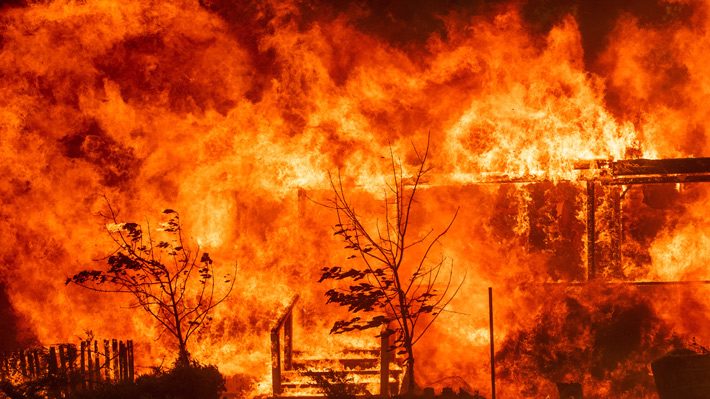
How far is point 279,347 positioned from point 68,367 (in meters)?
3.42

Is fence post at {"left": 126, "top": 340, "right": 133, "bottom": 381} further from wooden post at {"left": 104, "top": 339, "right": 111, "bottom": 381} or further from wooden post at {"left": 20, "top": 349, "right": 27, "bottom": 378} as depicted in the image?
wooden post at {"left": 20, "top": 349, "right": 27, "bottom": 378}

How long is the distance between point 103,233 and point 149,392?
7310 mm

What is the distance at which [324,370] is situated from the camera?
12.3 metres

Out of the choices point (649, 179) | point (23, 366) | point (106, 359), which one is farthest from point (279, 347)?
point (649, 179)

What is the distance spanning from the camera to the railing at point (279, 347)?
36.2ft

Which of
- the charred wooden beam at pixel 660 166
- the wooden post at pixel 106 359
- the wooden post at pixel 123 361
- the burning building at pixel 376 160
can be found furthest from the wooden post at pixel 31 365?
the charred wooden beam at pixel 660 166

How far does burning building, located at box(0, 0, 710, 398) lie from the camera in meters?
13.2

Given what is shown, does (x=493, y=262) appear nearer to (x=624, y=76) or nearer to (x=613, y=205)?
(x=613, y=205)

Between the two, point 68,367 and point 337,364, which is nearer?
point 68,367

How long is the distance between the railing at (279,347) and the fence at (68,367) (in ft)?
7.90

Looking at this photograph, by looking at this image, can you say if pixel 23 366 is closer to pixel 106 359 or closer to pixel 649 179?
pixel 106 359

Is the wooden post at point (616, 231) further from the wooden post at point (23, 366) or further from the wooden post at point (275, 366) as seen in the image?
the wooden post at point (23, 366)

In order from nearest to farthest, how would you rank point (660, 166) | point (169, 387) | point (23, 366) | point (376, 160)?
point (169, 387) → point (23, 366) → point (660, 166) → point (376, 160)

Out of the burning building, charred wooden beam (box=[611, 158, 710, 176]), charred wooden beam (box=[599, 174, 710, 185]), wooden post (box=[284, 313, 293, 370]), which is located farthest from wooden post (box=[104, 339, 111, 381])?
charred wooden beam (box=[611, 158, 710, 176])
